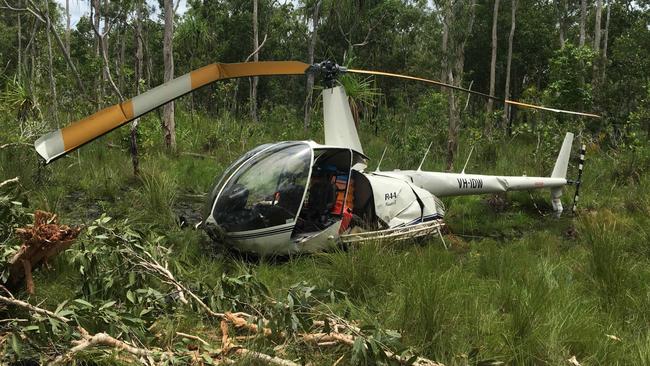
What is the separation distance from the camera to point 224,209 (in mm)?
5465

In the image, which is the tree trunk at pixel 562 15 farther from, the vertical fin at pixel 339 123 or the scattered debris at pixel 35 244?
the scattered debris at pixel 35 244

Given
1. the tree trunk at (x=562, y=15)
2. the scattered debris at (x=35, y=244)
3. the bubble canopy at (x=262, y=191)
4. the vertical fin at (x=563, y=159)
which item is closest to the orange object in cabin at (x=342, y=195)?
the bubble canopy at (x=262, y=191)

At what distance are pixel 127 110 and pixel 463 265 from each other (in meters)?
3.86

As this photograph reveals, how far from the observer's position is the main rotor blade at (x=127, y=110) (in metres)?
3.56

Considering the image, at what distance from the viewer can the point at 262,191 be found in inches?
218

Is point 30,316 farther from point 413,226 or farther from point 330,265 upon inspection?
point 413,226

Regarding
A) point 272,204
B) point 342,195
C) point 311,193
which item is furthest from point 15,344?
point 342,195

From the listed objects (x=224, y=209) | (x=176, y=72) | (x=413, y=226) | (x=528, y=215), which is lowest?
(x=528, y=215)

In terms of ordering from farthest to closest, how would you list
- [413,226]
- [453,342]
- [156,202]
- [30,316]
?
[156,202] → [413,226] → [453,342] → [30,316]

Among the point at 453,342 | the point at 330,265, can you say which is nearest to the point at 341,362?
the point at 453,342

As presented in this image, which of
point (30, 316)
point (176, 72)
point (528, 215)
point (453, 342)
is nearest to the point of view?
point (30, 316)

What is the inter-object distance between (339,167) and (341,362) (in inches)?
149

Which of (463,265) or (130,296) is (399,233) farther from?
(130,296)

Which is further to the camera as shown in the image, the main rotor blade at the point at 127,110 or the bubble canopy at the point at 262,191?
the bubble canopy at the point at 262,191
